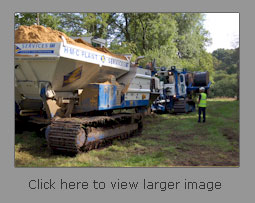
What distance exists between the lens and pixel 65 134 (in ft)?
18.6

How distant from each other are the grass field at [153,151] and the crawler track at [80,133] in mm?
199

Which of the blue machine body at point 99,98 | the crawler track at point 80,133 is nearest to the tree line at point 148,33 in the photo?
the blue machine body at point 99,98

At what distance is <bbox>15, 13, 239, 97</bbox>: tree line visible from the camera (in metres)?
10.1

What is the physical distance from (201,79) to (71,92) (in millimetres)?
10716

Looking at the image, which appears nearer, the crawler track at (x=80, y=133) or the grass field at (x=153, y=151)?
the grass field at (x=153, y=151)

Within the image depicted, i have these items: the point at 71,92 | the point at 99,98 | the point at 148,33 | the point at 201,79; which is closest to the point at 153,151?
the point at 99,98

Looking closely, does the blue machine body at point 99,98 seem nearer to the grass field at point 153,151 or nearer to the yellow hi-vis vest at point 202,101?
the grass field at point 153,151

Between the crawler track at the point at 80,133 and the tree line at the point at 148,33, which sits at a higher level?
the tree line at the point at 148,33

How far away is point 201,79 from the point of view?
1598 centimetres

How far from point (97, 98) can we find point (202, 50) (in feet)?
52.7

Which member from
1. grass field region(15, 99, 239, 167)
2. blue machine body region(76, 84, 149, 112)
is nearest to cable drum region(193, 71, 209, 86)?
grass field region(15, 99, 239, 167)

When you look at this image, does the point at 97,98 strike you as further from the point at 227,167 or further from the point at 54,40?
the point at 227,167

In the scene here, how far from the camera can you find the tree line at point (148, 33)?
1009 centimetres

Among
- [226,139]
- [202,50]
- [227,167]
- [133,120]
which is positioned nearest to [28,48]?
[133,120]
